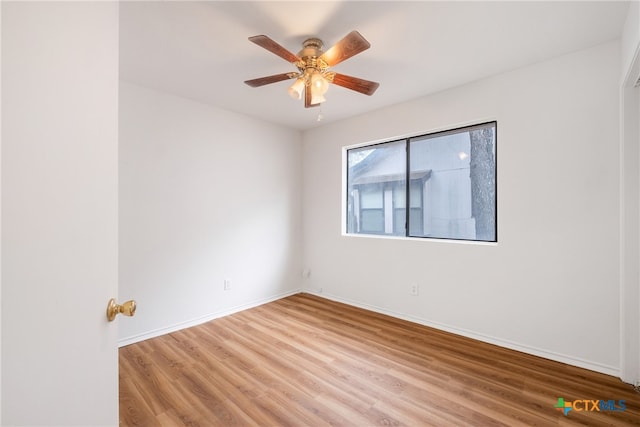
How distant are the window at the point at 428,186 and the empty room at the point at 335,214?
0.08ft

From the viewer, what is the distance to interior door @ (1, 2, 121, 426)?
24.6 inches

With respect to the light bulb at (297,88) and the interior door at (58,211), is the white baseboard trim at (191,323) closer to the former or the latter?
the interior door at (58,211)

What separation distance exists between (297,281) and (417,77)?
3108 millimetres

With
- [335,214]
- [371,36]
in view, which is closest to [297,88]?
[371,36]

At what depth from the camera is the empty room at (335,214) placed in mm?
737

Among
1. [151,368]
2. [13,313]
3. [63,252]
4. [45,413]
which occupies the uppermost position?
[63,252]

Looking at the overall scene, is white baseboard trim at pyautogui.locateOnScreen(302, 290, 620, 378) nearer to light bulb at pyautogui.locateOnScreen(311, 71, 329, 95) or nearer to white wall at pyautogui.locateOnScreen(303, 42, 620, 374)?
white wall at pyautogui.locateOnScreen(303, 42, 620, 374)

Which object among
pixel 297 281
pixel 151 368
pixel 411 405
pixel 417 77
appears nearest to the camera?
pixel 411 405

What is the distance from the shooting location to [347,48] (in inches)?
67.4

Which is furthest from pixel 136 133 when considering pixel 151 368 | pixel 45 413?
pixel 45 413

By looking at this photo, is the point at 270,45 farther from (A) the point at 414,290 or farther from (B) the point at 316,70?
(A) the point at 414,290

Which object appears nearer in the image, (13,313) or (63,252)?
(13,313)

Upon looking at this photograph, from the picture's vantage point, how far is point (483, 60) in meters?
2.29

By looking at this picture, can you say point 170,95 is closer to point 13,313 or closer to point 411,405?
point 13,313
